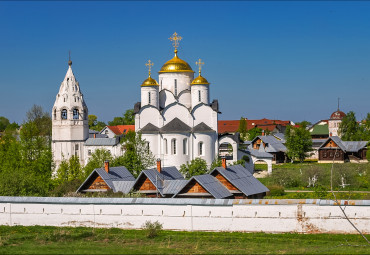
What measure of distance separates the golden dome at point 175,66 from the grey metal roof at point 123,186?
1511cm

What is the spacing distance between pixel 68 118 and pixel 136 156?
28.4 feet

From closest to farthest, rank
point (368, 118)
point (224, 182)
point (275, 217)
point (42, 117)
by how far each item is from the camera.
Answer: point (275, 217) → point (224, 182) → point (42, 117) → point (368, 118)

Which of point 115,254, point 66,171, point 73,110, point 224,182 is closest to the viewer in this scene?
point 115,254

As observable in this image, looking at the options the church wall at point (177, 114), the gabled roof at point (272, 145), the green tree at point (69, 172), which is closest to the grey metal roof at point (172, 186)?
the green tree at point (69, 172)

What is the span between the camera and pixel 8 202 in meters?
21.8

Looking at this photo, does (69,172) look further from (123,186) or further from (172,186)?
(172,186)

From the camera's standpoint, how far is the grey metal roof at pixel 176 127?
38.2 metres

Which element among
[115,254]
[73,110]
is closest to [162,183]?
[115,254]

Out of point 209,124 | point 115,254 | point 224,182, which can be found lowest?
point 115,254

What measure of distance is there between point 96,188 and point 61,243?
823cm

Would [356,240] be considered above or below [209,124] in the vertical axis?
below

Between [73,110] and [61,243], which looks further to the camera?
[73,110]

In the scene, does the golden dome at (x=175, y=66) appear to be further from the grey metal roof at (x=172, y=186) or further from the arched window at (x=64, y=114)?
the grey metal roof at (x=172, y=186)

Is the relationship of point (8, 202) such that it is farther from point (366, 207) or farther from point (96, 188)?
point (366, 207)
